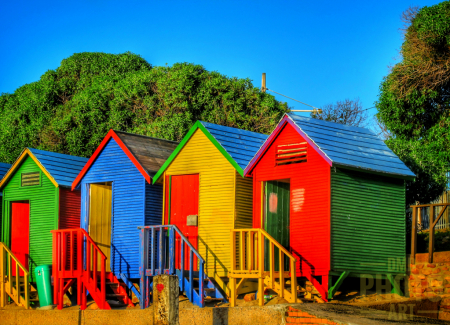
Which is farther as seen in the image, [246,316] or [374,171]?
[374,171]

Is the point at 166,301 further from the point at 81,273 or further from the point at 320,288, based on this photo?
the point at 81,273

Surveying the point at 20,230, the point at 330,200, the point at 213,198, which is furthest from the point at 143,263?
the point at 20,230

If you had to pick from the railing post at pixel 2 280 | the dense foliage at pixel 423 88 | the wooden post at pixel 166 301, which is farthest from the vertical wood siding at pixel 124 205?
the dense foliage at pixel 423 88

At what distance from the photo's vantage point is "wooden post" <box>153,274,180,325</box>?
37.4 ft

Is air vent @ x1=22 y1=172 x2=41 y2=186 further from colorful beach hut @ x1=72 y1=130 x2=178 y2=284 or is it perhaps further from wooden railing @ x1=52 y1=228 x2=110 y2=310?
wooden railing @ x1=52 y1=228 x2=110 y2=310

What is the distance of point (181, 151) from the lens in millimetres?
18281

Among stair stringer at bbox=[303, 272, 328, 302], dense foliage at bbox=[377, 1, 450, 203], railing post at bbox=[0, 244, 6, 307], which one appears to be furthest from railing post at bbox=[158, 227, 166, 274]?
dense foliage at bbox=[377, 1, 450, 203]

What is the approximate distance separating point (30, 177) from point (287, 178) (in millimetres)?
9762

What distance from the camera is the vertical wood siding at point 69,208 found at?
20797 millimetres

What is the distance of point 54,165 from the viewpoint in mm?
21672

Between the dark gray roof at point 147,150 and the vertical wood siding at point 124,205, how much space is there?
12.0 inches

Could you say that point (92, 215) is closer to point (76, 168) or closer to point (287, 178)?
point (76, 168)

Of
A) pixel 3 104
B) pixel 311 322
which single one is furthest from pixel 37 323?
pixel 3 104

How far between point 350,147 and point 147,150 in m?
6.64
